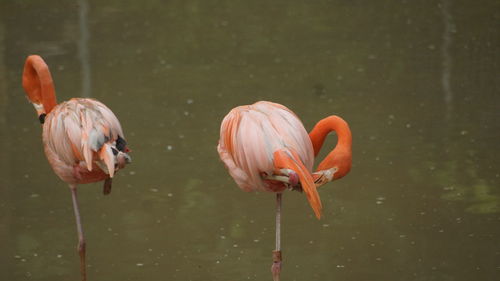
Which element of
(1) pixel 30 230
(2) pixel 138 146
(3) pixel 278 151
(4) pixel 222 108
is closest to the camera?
(3) pixel 278 151

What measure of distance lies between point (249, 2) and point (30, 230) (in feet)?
15.3

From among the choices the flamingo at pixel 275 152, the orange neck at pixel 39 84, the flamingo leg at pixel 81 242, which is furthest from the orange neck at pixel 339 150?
the orange neck at pixel 39 84

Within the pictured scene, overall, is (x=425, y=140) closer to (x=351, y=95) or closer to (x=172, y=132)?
(x=351, y=95)

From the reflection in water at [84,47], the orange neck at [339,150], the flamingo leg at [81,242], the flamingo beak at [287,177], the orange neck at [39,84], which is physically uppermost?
the reflection in water at [84,47]

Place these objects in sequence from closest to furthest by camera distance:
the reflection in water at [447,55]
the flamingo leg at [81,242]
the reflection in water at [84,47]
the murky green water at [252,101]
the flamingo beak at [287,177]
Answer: the flamingo beak at [287,177] < the flamingo leg at [81,242] < the murky green water at [252,101] < the reflection in water at [447,55] < the reflection in water at [84,47]

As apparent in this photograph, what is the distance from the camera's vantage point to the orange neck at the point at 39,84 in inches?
174

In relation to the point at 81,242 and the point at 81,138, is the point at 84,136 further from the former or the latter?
the point at 81,242

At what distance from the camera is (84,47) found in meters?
8.23

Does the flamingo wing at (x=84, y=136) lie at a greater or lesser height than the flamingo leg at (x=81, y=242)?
greater

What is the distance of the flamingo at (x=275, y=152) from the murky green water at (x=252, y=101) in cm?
74

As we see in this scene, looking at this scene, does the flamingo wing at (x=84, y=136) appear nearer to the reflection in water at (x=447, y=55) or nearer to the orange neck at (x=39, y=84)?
the orange neck at (x=39, y=84)

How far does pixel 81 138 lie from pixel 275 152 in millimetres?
868

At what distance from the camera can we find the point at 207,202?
Result: 18.0 feet

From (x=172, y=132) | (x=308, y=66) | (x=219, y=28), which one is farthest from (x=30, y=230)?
(x=219, y=28)
